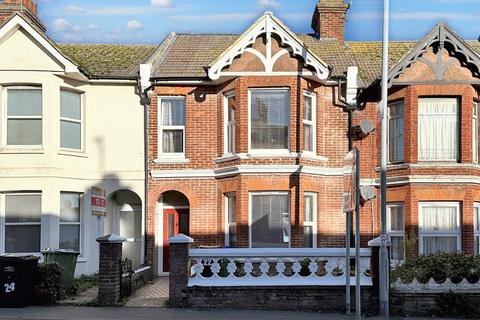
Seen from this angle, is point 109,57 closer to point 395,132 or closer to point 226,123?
point 226,123

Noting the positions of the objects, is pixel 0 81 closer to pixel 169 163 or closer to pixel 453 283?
pixel 169 163

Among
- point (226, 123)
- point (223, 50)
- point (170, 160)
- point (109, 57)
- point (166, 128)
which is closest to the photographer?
point (226, 123)

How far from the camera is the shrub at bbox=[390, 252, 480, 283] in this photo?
627 inches

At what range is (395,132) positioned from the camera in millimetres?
21625

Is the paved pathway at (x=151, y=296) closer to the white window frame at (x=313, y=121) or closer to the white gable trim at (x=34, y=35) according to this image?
the white window frame at (x=313, y=121)

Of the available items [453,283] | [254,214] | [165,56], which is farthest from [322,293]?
[165,56]

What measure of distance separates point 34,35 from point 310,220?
31.7ft

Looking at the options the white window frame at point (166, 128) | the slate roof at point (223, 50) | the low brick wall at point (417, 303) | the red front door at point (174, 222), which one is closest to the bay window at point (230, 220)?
the red front door at point (174, 222)

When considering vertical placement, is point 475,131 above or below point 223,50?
below

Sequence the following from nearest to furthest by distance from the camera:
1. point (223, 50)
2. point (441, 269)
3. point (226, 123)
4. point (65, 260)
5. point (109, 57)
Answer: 1. point (441, 269)
2. point (65, 260)
3. point (226, 123)
4. point (223, 50)
5. point (109, 57)

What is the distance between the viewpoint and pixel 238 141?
21.0 meters

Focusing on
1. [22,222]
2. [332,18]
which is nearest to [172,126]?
[22,222]

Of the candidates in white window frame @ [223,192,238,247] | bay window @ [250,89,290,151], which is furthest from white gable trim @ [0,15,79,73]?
white window frame @ [223,192,238,247]

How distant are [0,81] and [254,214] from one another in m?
8.26
